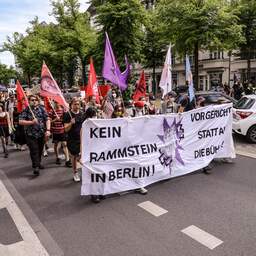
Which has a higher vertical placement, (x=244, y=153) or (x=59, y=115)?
(x=59, y=115)

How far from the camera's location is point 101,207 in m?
5.07

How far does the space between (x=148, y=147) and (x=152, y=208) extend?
1.25 meters

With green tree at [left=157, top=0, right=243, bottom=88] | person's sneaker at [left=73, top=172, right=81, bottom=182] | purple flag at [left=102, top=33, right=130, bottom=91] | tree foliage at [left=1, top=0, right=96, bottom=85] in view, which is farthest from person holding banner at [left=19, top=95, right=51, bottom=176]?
tree foliage at [left=1, top=0, right=96, bottom=85]

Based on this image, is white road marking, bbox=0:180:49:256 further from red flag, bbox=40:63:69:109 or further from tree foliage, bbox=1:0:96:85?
tree foliage, bbox=1:0:96:85

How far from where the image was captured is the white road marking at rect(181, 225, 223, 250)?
3809 millimetres

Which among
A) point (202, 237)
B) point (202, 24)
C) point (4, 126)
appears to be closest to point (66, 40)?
point (202, 24)

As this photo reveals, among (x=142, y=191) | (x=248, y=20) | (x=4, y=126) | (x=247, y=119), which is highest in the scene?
(x=248, y=20)

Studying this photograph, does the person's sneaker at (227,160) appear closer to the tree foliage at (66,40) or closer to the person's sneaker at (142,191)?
the person's sneaker at (142,191)

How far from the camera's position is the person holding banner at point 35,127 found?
6.97 meters

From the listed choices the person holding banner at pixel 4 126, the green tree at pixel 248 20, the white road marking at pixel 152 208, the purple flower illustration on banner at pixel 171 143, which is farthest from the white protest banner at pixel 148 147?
the green tree at pixel 248 20

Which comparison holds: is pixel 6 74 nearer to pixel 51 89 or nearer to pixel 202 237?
pixel 51 89

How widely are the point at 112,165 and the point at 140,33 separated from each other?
19.2m

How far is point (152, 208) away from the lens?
16.2ft

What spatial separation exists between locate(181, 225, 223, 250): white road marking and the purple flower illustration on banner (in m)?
1.93
